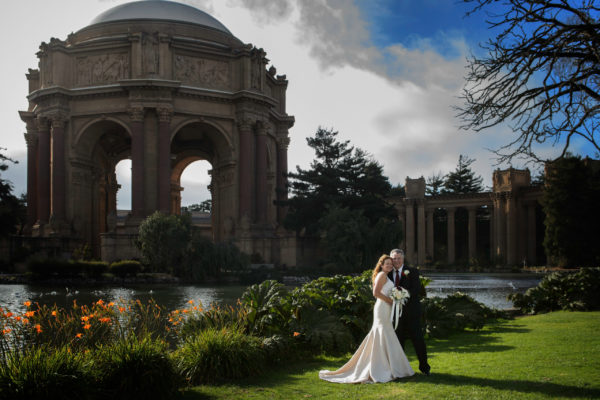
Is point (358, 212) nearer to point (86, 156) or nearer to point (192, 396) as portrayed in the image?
point (86, 156)

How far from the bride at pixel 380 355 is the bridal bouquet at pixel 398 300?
0.08 meters

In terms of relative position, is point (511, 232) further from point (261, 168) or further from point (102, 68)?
point (102, 68)

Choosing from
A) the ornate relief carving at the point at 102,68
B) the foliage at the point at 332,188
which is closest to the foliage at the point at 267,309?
the foliage at the point at 332,188

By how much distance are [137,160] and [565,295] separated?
3380cm

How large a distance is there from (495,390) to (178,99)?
40.3 metres

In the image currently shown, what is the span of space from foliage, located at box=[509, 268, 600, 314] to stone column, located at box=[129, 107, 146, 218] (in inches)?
1256

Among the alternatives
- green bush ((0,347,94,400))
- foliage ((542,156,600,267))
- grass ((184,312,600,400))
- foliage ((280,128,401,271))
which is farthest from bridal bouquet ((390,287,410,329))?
foliage ((542,156,600,267))

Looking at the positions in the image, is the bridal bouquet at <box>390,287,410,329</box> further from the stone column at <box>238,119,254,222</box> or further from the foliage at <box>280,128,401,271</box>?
the stone column at <box>238,119,254,222</box>

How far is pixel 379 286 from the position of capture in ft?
24.5

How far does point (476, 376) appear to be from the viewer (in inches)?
279

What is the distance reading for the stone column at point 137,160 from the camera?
4191 centimetres

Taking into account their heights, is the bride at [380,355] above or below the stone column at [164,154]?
below

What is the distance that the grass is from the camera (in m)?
6.34

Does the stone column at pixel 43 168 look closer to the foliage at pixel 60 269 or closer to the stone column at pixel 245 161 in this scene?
the stone column at pixel 245 161
